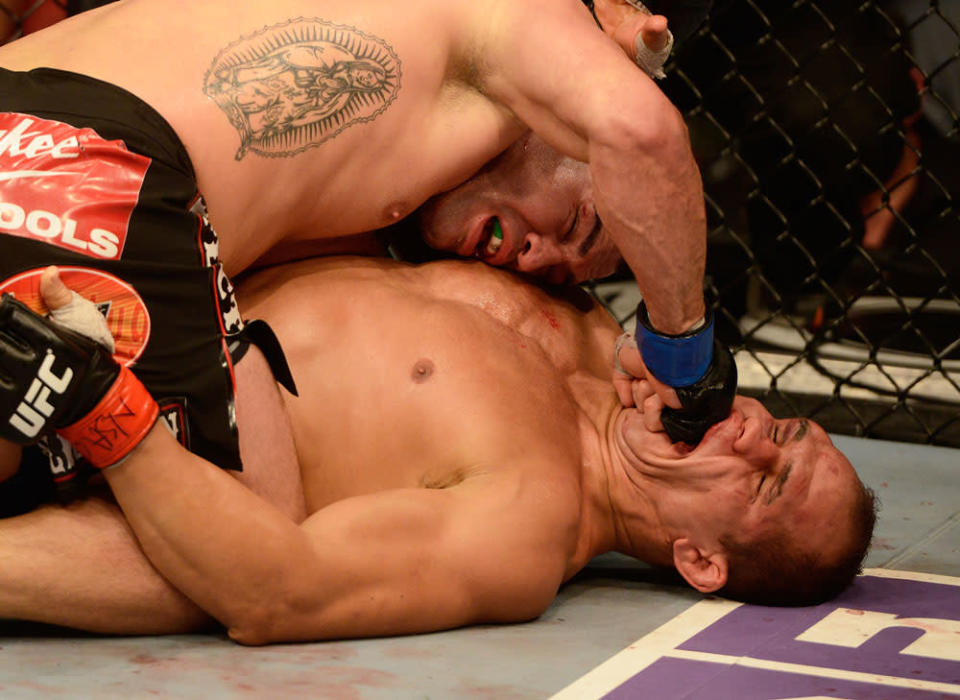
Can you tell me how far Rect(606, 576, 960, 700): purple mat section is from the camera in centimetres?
142

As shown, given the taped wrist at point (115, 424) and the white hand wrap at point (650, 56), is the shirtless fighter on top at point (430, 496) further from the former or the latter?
the white hand wrap at point (650, 56)

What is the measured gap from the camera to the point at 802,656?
1542 mm

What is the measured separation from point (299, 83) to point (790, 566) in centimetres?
91

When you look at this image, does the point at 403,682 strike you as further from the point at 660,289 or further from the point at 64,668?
the point at 660,289

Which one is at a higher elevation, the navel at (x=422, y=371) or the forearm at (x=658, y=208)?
the forearm at (x=658, y=208)

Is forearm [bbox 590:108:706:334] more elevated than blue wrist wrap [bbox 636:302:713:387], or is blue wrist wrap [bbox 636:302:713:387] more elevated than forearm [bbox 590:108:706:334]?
forearm [bbox 590:108:706:334]

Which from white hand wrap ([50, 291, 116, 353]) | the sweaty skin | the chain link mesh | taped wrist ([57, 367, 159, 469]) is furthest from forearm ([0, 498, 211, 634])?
the chain link mesh

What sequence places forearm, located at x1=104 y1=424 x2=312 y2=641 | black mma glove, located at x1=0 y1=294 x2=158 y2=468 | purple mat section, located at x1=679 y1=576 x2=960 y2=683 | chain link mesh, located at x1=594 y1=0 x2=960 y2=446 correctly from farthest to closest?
1. chain link mesh, located at x1=594 y1=0 x2=960 y2=446
2. purple mat section, located at x1=679 y1=576 x2=960 y2=683
3. forearm, located at x1=104 y1=424 x2=312 y2=641
4. black mma glove, located at x1=0 y1=294 x2=158 y2=468

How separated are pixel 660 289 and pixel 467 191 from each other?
40cm

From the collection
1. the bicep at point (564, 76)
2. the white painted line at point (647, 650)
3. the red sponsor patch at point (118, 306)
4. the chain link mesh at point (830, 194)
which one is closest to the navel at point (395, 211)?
the bicep at point (564, 76)

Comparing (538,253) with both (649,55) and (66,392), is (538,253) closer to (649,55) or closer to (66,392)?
(649,55)

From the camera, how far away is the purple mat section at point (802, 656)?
1.42m

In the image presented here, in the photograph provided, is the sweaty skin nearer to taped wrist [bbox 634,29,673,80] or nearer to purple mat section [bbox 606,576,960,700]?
taped wrist [bbox 634,29,673,80]

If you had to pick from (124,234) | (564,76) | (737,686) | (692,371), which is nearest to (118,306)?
(124,234)
